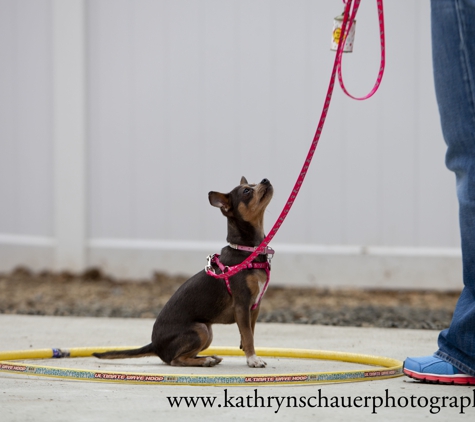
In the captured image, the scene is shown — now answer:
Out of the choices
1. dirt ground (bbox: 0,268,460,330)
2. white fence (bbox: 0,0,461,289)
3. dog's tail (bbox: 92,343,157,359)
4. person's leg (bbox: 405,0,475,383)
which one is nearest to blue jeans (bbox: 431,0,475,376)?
person's leg (bbox: 405,0,475,383)

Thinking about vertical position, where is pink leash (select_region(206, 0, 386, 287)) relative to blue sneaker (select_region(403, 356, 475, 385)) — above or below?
above

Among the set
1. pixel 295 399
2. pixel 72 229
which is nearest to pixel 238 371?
pixel 295 399

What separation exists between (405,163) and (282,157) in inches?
42.9

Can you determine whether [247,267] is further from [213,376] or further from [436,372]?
[436,372]

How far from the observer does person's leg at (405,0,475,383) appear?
2934 mm

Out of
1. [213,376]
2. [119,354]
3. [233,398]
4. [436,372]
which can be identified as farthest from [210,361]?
[436,372]

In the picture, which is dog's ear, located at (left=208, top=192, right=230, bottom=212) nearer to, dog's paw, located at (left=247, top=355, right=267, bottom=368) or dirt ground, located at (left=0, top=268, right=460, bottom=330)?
dog's paw, located at (left=247, top=355, right=267, bottom=368)

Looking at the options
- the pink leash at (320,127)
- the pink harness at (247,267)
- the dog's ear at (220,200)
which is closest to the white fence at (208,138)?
the dog's ear at (220,200)

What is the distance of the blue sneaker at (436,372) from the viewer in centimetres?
300

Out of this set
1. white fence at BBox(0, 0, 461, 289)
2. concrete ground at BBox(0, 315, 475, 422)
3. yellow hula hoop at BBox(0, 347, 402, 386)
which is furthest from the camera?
white fence at BBox(0, 0, 461, 289)

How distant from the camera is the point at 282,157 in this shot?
300 inches

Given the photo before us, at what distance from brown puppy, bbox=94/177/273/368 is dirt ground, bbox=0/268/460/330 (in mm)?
1635

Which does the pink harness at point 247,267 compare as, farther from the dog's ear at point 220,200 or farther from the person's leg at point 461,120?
the person's leg at point 461,120

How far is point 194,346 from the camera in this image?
3.70 m
